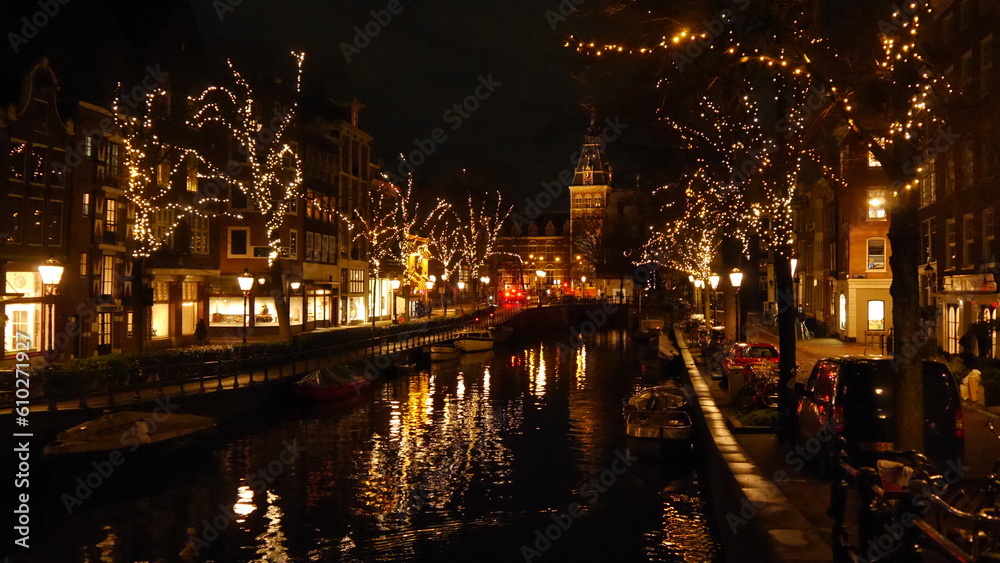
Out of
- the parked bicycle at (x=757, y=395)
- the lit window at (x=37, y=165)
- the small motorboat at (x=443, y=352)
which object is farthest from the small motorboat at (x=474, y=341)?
the parked bicycle at (x=757, y=395)

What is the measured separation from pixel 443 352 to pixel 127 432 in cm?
3316

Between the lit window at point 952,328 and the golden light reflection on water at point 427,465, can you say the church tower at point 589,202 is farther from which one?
the lit window at point 952,328

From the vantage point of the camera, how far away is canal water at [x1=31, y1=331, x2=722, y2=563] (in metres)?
15.5

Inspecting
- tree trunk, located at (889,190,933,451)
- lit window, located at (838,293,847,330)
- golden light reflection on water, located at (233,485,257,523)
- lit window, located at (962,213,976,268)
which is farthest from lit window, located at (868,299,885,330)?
tree trunk, located at (889,190,933,451)

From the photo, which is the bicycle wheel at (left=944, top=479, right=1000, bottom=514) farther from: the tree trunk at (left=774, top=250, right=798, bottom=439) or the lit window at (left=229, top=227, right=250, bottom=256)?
the lit window at (left=229, top=227, right=250, bottom=256)

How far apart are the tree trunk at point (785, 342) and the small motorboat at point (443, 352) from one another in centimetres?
3372

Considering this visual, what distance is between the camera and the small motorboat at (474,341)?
193ft

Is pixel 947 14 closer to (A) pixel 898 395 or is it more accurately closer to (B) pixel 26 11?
(A) pixel 898 395

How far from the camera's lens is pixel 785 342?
19.2 meters

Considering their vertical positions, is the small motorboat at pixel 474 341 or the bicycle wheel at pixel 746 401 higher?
the bicycle wheel at pixel 746 401

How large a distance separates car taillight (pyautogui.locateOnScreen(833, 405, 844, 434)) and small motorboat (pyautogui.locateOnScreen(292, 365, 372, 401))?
75.9 ft

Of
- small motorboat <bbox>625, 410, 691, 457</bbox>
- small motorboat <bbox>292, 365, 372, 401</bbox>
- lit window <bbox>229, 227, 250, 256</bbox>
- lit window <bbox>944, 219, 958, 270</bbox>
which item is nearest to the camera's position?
small motorboat <bbox>625, 410, 691, 457</bbox>

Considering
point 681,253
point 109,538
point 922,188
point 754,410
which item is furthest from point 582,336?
point 109,538

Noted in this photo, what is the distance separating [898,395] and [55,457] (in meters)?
17.8
